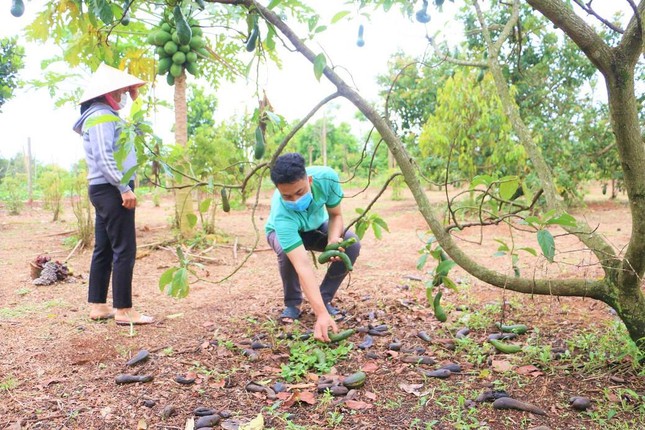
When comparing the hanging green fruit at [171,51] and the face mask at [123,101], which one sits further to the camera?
the hanging green fruit at [171,51]

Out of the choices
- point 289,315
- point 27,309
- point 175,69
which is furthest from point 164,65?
point 289,315

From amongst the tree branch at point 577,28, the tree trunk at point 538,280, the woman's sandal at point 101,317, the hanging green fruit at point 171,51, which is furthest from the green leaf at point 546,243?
the hanging green fruit at point 171,51

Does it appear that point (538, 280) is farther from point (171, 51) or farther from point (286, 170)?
point (171, 51)

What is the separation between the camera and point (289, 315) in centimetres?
308

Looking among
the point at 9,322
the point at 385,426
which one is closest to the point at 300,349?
the point at 385,426

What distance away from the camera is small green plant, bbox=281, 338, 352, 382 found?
238 cm

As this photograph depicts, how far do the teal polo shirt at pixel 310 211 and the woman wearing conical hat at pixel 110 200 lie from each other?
83 centimetres

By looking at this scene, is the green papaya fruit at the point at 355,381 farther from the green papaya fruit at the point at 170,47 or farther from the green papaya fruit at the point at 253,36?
the green papaya fruit at the point at 170,47

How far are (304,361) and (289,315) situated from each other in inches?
24.9

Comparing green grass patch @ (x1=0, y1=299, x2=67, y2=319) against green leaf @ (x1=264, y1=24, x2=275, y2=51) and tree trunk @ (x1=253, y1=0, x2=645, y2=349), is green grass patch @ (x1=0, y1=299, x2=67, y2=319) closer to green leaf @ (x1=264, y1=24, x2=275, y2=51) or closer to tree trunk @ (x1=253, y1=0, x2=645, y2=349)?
green leaf @ (x1=264, y1=24, x2=275, y2=51)

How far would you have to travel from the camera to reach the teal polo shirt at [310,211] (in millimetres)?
2693

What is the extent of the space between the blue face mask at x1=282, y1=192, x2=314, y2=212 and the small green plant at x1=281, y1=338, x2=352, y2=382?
69cm

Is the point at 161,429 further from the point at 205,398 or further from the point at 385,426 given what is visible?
the point at 385,426

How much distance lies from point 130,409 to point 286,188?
3.80ft
